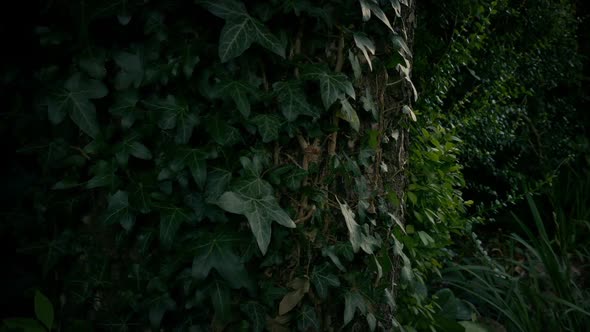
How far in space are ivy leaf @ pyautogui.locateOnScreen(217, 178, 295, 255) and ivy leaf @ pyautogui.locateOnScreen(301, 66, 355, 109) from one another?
12.0 inches

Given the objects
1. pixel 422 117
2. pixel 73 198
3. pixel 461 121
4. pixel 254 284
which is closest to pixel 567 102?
pixel 461 121

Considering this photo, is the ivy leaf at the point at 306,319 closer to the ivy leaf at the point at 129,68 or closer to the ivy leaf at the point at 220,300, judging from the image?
the ivy leaf at the point at 220,300

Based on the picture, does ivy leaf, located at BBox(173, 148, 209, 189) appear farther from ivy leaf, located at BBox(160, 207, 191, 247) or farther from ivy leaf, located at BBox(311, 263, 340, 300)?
ivy leaf, located at BBox(311, 263, 340, 300)

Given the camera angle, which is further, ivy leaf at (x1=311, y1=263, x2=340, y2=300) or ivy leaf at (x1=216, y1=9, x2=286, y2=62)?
ivy leaf at (x1=311, y1=263, x2=340, y2=300)

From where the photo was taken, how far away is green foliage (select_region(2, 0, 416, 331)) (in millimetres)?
1262

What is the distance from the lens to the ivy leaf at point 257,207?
1.18 meters

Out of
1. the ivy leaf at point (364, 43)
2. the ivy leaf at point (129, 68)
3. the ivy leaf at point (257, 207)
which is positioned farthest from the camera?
the ivy leaf at point (364, 43)

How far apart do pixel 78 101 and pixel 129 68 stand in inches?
6.6

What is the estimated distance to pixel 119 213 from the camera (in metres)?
1.31

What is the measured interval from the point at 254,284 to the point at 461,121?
5.68 feet

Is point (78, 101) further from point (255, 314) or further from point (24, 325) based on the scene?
point (255, 314)

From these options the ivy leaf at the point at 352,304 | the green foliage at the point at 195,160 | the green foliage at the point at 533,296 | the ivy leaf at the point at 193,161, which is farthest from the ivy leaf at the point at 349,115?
the green foliage at the point at 533,296

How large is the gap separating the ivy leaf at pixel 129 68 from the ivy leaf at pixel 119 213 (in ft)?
1.03

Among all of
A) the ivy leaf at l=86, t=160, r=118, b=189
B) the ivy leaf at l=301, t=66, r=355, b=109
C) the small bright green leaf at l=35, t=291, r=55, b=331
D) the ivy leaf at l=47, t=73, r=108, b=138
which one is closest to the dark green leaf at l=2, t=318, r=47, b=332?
the small bright green leaf at l=35, t=291, r=55, b=331
